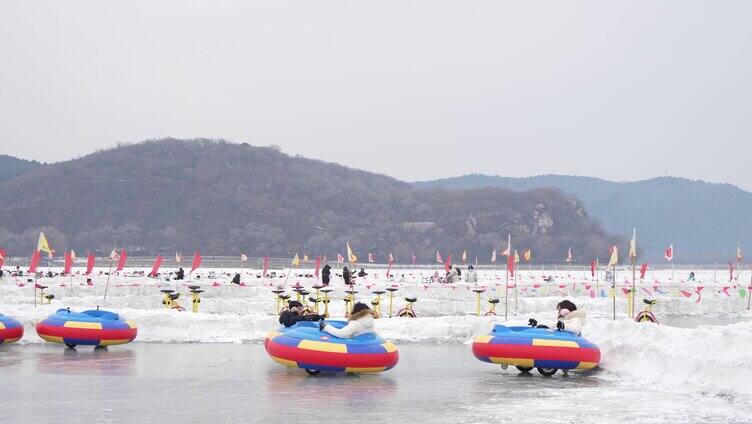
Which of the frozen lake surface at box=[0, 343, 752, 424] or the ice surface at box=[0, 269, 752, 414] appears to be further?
the ice surface at box=[0, 269, 752, 414]

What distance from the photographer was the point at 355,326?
51.7ft

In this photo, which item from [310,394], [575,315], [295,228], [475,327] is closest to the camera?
[310,394]

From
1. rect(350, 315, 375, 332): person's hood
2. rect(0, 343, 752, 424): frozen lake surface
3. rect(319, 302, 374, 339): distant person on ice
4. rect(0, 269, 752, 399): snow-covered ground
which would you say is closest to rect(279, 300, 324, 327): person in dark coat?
rect(0, 343, 752, 424): frozen lake surface

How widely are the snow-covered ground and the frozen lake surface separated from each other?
1.55 feet

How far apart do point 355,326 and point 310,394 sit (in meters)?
2.27

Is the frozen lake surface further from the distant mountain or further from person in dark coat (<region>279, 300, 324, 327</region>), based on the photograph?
the distant mountain

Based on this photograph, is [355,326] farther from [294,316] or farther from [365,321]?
[294,316]

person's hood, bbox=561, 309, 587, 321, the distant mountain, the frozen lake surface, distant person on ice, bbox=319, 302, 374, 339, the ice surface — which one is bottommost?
the frozen lake surface

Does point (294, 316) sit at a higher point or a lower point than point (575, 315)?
lower

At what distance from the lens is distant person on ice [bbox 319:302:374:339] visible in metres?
15.7

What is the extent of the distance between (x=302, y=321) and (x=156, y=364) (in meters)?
3.02

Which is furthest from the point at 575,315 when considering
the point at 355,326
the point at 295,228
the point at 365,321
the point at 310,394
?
the point at 295,228

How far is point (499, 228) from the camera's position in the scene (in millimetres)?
185625

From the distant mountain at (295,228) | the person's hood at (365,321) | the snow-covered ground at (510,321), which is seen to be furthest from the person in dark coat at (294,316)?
the distant mountain at (295,228)
